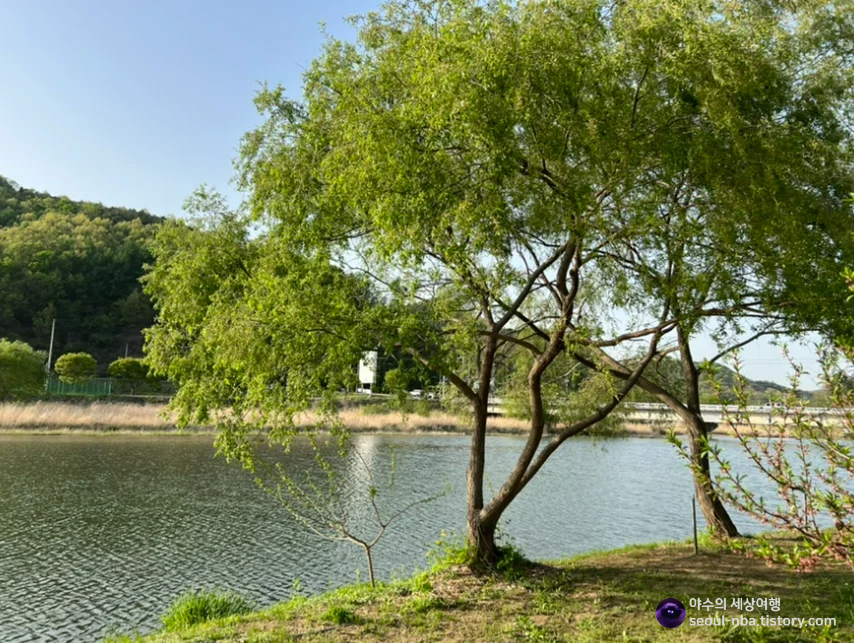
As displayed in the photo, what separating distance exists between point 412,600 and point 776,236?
5.54 metres

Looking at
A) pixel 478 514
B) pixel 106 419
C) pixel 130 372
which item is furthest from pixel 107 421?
pixel 478 514

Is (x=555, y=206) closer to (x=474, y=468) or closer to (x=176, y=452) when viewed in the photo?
(x=474, y=468)

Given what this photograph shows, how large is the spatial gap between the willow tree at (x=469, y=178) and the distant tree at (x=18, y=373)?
32439 millimetres

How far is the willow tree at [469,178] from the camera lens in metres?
6.38

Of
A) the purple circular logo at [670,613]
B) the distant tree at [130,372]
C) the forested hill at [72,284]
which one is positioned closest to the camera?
the purple circular logo at [670,613]

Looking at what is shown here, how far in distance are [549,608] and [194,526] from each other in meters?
10.2

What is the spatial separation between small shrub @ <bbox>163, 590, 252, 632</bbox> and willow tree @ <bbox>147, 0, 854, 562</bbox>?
2.05m

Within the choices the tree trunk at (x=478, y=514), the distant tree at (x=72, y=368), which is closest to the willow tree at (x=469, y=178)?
the tree trunk at (x=478, y=514)

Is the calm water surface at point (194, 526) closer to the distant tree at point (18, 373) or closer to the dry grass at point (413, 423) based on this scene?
the distant tree at point (18, 373)

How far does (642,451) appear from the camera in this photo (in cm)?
3800

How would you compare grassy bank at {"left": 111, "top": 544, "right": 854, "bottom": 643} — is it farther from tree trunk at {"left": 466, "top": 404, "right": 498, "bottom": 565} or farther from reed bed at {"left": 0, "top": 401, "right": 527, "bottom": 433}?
reed bed at {"left": 0, "top": 401, "right": 527, "bottom": 433}

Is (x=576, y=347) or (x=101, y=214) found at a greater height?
(x=101, y=214)

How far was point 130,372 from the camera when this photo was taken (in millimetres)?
44969

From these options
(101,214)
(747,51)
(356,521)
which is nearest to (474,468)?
(747,51)
